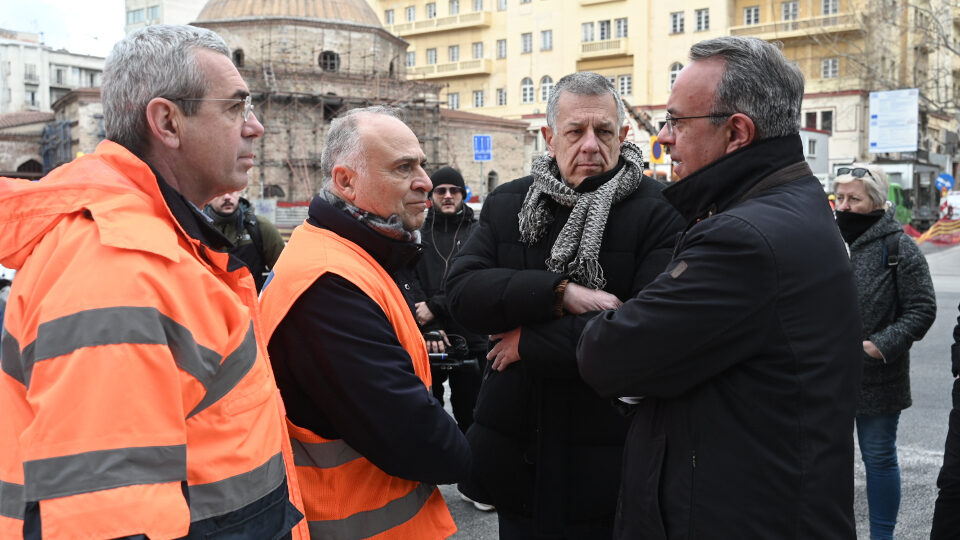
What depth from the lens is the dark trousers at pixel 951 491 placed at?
11.6 ft

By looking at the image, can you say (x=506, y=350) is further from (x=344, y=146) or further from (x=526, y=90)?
(x=526, y=90)

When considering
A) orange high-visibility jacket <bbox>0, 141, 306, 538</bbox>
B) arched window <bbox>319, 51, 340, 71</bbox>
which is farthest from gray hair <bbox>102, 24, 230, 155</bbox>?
arched window <bbox>319, 51, 340, 71</bbox>

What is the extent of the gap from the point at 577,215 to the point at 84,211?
5.72 feet

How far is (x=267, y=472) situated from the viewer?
190cm

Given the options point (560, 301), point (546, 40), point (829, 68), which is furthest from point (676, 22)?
point (560, 301)

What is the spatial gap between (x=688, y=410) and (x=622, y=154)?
1260 millimetres

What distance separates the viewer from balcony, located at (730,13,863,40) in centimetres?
5108

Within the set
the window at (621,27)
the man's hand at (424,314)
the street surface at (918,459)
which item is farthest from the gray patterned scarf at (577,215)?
the window at (621,27)

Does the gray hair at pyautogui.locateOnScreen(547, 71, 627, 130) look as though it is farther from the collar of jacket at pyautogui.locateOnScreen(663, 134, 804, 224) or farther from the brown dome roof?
the brown dome roof

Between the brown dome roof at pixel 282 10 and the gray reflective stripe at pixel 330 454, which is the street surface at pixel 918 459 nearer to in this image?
the gray reflective stripe at pixel 330 454

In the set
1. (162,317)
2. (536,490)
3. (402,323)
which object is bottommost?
(536,490)

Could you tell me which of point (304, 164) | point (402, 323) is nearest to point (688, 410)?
point (402, 323)

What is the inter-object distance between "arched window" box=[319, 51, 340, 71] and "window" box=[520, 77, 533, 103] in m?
17.6

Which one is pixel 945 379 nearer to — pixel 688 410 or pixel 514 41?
pixel 688 410
